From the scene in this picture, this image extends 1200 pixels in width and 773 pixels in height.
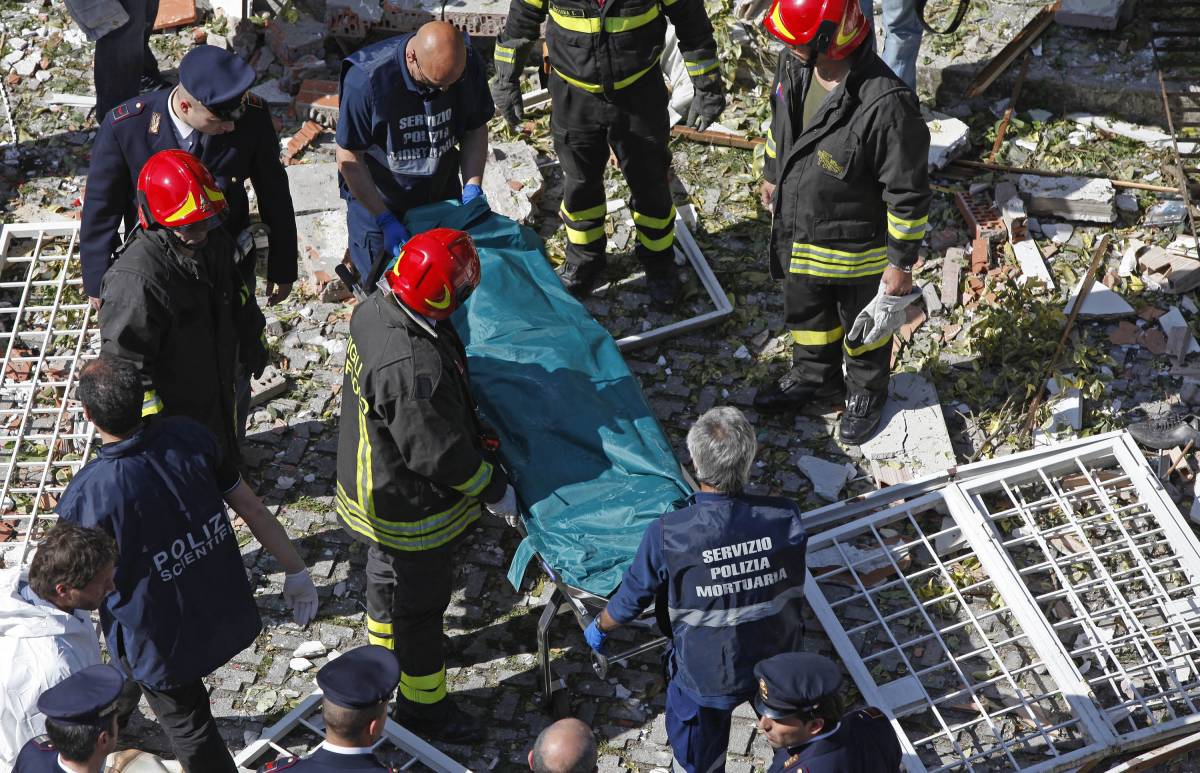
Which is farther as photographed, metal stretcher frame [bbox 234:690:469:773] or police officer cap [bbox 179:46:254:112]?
police officer cap [bbox 179:46:254:112]

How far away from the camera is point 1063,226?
705 centimetres

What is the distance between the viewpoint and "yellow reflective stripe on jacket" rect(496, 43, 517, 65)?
20.4 ft

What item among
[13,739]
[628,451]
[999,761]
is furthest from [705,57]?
[13,739]

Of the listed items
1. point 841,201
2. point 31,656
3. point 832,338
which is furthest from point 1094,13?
point 31,656

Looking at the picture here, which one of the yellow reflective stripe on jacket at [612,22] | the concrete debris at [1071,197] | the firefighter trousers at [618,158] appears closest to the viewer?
the yellow reflective stripe on jacket at [612,22]

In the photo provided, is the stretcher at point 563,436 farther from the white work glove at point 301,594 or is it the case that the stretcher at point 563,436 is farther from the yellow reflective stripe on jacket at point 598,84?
the yellow reflective stripe on jacket at point 598,84

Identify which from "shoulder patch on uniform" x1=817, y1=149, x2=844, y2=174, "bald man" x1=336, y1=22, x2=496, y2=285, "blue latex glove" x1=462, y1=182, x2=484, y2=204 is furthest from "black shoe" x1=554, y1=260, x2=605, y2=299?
"shoulder patch on uniform" x1=817, y1=149, x2=844, y2=174

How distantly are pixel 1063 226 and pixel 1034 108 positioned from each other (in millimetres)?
1111

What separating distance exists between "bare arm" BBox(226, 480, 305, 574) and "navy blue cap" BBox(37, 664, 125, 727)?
922 mm

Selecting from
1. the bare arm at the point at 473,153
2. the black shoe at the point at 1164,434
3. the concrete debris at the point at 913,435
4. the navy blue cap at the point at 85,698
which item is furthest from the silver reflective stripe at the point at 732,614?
the black shoe at the point at 1164,434

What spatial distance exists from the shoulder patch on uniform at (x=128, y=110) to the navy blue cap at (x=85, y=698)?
2629 mm

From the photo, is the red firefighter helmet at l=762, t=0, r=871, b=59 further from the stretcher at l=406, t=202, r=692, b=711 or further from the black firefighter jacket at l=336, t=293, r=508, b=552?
the black firefighter jacket at l=336, t=293, r=508, b=552

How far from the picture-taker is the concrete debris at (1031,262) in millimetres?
6684

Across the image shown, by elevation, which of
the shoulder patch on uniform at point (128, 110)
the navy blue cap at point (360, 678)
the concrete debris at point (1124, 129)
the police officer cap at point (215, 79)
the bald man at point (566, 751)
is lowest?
the concrete debris at point (1124, 129)
